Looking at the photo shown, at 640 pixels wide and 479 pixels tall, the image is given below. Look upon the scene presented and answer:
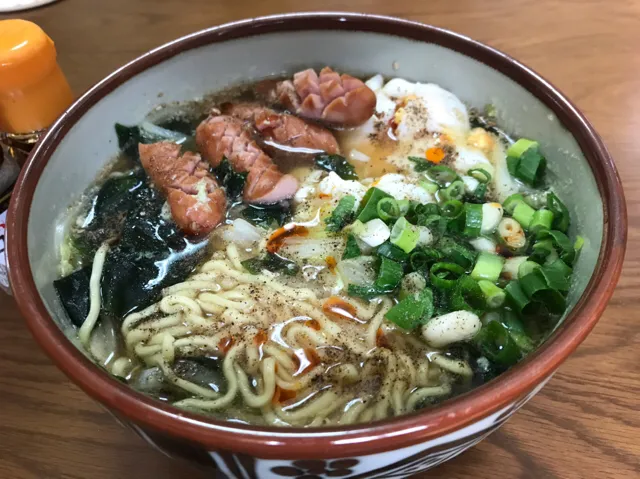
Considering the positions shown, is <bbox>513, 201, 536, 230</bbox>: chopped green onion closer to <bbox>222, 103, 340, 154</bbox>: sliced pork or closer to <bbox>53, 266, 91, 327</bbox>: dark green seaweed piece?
<bbox>222, 103, 340, 154</bbox>: sliced pork

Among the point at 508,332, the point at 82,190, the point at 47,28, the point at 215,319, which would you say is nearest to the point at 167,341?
the point at 215,319

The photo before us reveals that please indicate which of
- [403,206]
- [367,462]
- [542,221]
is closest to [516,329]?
[542,221]

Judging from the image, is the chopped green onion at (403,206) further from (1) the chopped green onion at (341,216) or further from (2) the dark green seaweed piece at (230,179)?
(2) the dark green seaweed piece at (230,179)

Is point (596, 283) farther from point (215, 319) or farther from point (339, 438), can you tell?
point (215, 319)

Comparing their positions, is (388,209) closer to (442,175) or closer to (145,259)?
(442,175)

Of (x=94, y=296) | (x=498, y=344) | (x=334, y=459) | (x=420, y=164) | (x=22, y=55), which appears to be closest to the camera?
(x=334, y=459)

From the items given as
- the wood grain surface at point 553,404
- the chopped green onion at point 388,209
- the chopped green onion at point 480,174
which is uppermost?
the chopped green onion at point 480,174

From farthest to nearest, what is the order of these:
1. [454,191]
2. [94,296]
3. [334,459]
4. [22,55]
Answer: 1. [454,191]
2. [22,55]
3. [94,296]
4. [334,459]

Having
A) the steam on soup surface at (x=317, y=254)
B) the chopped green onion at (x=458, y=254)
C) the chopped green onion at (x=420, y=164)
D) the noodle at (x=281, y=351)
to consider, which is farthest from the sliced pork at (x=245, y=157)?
the chopped green onion at (x=458, y=254)
